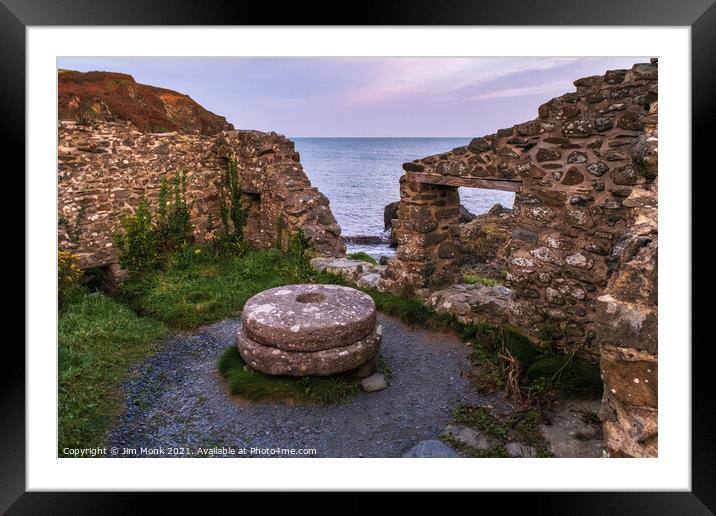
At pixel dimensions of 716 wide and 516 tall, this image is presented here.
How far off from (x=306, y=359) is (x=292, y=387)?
318 millimetres

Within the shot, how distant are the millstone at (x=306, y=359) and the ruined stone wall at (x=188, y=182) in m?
4.08

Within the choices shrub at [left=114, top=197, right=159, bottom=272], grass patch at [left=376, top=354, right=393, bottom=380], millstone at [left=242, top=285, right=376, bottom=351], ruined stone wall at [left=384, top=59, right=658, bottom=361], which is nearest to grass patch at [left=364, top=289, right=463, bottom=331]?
ruined stone wall at [left=384, top=59, right=658, bottom=361]

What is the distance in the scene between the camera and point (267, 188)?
9.62 metres

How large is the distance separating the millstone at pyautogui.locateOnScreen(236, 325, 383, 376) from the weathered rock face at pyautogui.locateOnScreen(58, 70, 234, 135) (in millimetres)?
5244

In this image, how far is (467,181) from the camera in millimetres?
6758

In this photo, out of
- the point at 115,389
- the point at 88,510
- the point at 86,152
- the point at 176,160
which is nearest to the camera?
the point at 88,510

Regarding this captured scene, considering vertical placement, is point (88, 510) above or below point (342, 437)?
above

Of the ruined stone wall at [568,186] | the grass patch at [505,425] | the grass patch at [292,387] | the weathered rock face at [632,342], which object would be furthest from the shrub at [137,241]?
the weathered rock face at [632,342]

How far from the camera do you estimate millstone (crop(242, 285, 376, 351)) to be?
508 centimetres

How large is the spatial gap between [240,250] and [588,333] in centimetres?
635

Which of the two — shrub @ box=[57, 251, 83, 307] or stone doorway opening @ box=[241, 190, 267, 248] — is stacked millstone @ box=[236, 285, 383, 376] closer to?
shrub @ box=[57, 251, 83, 307]
